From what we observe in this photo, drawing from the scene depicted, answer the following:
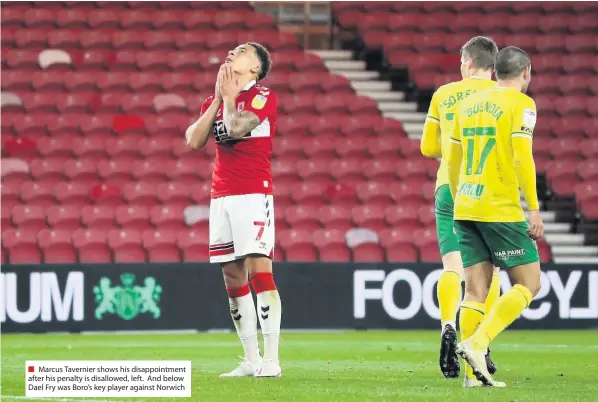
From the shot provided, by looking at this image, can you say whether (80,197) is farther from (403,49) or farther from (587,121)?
(587,121)

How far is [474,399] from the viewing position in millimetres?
5543

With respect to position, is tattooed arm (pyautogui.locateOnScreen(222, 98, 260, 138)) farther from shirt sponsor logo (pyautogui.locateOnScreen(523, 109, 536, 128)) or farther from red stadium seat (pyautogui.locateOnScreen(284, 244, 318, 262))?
red stadium seat (pyautogui.locateOnScreen(284, 244, 318, 262))

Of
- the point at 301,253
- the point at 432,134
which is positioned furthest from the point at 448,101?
the point at 301,253

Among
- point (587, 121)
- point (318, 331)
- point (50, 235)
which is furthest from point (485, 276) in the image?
point (587, 121)

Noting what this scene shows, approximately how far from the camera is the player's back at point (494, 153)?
598cm

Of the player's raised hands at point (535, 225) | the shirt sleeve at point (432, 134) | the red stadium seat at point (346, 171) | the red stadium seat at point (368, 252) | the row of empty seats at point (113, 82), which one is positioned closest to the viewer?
the player's raised hands at point (535, 225)

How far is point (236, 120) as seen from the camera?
21.6 feet

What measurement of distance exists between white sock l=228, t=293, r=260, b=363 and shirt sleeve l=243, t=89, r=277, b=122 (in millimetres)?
1080

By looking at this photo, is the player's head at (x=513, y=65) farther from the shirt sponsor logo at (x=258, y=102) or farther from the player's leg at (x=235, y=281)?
the player's leg at (x=235, y=281)

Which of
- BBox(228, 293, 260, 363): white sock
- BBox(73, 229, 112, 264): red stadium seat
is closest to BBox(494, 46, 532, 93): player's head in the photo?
BBox(228, 293, 260, 363): white sock

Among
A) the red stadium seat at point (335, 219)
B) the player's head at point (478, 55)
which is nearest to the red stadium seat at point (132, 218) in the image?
the red stadium seat at point (335, 219)

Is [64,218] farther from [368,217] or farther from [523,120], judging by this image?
[523,120]

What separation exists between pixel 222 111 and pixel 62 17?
10.7 metres

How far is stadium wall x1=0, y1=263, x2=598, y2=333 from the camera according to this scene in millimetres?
11547
